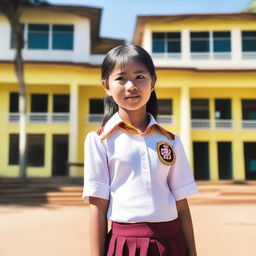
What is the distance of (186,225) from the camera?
160cm

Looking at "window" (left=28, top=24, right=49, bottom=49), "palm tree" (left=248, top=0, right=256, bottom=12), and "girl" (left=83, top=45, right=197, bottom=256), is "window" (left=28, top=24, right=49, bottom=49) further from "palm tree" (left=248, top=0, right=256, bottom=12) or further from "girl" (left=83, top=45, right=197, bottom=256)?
"girl" (left=83, top=45, right=197, bottom=256)

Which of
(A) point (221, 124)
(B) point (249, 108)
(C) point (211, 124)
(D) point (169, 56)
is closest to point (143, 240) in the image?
(C) point (211, 124)

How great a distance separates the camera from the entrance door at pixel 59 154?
1788 centimetres

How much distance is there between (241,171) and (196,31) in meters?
8.47

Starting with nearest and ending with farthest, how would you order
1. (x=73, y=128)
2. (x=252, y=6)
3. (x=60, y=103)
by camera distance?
(x=73, y=128)
(x=60, y=103)
(x=252, y=6)

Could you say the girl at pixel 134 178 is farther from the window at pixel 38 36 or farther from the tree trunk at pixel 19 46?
the window at pixel 38 36

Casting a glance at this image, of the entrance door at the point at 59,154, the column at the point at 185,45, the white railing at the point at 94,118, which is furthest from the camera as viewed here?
the column at the point at 185,45

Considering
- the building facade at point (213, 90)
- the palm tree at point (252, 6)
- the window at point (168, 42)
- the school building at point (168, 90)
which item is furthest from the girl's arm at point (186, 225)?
the palm tree at point (252, 6)

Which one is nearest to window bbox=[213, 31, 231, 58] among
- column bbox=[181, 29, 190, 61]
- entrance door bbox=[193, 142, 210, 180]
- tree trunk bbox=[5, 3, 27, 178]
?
column bbox=[181, 29, 190, 61]

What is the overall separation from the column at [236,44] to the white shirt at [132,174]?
60.6 feet

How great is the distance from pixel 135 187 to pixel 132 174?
6cm

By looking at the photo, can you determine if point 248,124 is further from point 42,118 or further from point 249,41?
point 42,118

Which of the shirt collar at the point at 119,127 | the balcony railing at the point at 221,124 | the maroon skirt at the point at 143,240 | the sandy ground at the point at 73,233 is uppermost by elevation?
the balcony railing at the point at 221,124

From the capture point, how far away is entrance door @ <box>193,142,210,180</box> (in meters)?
18.1
